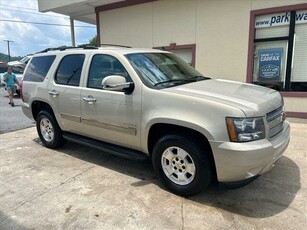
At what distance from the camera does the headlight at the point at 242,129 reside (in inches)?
116

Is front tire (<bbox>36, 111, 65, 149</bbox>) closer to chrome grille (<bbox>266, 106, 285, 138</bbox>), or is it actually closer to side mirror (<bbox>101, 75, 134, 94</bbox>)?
side mirror (<bbox>101, 75, 134, 94</bbox>)

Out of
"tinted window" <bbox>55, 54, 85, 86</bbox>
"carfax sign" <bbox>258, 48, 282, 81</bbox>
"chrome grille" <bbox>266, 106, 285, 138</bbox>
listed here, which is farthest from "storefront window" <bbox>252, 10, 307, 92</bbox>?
"tinted window" <bbox>55, 54, 85, 86</bbox>

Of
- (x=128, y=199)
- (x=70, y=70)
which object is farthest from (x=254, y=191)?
(x=70, y=70)

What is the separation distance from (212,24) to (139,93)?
19.2 ft

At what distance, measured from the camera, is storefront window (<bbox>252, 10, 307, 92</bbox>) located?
7391mm

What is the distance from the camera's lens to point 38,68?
550 cm

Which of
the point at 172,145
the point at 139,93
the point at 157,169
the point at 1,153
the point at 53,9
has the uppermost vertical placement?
the point at 53,9

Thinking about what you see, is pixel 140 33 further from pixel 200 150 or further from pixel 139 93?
pixel 200 150

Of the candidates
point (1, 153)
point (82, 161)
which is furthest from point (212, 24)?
point (1, 153)

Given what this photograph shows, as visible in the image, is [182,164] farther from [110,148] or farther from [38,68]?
[38,68]

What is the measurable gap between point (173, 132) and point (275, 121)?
1.28 meters

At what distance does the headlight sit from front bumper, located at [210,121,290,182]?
59mm

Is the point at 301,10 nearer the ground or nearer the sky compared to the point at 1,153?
nearer the sky

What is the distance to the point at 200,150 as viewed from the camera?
3.24 m
